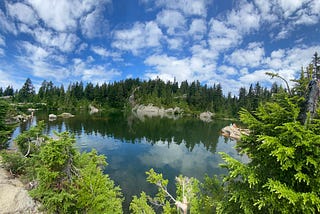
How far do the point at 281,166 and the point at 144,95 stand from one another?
128657 mm

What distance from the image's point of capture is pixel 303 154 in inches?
186

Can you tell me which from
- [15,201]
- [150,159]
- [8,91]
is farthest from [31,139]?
[8,91]

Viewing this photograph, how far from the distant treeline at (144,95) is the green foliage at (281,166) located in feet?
363

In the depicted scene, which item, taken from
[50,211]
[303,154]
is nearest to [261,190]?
[303,154]

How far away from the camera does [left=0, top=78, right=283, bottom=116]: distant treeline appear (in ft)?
372

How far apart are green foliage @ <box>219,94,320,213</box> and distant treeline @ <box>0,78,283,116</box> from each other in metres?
111

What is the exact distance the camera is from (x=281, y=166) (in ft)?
16.9

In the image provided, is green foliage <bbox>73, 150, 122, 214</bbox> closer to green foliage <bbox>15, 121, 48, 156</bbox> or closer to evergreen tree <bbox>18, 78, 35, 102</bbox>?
green foliage <bbox>15, 121, 48, 156</bbox>

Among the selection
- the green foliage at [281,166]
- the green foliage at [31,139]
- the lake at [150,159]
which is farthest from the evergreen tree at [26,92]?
the green foliage at [281,166]

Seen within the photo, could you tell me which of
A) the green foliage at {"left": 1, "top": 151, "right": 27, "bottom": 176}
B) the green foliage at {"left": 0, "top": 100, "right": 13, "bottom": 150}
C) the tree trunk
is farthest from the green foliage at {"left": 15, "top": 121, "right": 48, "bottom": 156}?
the tree trunk

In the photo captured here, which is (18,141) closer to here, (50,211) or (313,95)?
(50,211)

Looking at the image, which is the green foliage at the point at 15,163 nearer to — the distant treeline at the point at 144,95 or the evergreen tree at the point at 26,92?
the distant treeline at the point at 144,95

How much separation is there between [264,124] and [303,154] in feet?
4.35

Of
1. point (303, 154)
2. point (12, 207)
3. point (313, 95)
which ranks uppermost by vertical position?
point (313, 95)
